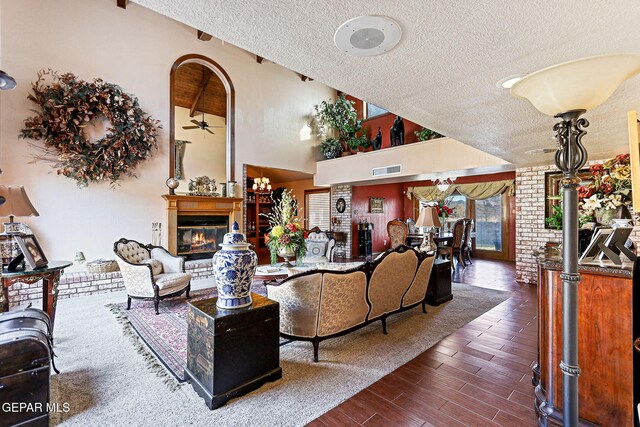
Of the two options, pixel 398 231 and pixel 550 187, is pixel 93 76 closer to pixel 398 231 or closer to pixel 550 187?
pixel 398 231

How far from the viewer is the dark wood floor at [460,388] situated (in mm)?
1787

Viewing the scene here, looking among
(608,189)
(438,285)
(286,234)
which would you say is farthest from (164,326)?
(608,189)

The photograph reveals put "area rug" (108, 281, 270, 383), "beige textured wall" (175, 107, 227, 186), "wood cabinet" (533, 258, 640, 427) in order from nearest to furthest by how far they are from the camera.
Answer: "wood cabinet" (533, 258, 640, 427) → "area rug" (108, 281, 270, 383) → "beige textured wall" (175, 107, 227, 186)

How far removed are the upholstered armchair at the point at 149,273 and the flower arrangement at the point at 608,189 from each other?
13.9ft

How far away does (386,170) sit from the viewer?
21.2ft

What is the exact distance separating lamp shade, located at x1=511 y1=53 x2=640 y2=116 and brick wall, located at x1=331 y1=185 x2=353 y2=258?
688 cm

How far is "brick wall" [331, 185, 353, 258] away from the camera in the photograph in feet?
26.3

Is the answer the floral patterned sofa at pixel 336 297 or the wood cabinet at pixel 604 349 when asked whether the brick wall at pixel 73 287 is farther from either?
the wood cabinet at pixel 604 349

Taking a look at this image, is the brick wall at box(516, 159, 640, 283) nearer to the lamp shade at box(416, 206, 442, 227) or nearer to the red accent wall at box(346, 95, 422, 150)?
the lamp shade at box(416, 206, 442, 227)

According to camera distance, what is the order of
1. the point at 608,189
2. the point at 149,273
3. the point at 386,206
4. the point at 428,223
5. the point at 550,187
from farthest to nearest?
the point at 386,206
the point at 550,187
the point at 428,223
the point at 149,273
the point at 608,189

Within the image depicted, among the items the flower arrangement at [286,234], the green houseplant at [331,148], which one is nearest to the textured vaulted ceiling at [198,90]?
the green houseplant at [331,148]

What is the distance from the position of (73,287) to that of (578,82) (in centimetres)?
604

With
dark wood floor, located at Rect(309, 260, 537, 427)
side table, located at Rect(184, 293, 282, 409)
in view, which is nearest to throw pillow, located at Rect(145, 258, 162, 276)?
side table, located at Rect(184, 293, 282, 409)

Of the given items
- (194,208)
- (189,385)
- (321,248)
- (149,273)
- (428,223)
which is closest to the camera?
(189,385)
